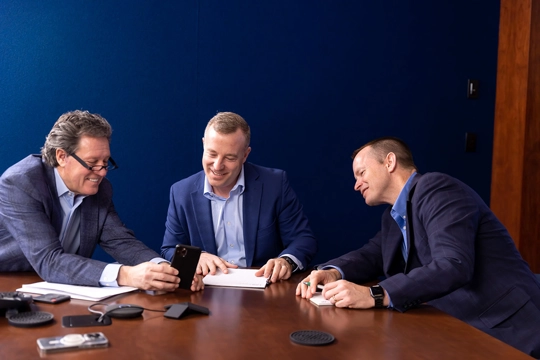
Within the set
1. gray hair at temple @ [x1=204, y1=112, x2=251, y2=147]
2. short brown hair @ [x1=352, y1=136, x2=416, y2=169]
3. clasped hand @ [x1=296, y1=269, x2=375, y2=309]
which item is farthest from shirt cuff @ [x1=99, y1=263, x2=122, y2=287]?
short brown hair @ [x1=352, y1=136, x2=416, y2=169]

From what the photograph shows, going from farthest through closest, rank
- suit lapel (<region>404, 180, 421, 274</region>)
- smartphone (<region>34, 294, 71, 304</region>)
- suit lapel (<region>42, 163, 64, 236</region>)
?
suit lapel (<region>42, 163, 64, 236</region>) < suit lapel (<region>404, 180, 421, 274</region>) < smartphone (<region>34, 294, 71, 304</region>)

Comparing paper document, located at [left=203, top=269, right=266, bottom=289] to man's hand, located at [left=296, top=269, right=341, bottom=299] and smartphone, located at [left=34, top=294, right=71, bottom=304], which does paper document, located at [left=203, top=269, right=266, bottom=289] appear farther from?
smartphone, located at [left=34, top=294, right=71, bottom=304]

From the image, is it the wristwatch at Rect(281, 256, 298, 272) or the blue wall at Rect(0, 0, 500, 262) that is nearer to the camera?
the wristwatch at Rect(281, 256, 298, 272)

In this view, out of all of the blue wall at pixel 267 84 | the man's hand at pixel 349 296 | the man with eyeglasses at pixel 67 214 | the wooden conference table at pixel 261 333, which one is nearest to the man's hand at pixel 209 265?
the man with eyeglasses at pixel 67 214

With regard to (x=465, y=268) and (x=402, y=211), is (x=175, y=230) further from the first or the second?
(x=465, y=268)

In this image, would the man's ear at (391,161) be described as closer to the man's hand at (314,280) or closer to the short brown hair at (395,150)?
the short brown hair at (395,150)

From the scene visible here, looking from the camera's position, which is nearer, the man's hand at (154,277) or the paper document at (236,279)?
the man's hand at (154,277)

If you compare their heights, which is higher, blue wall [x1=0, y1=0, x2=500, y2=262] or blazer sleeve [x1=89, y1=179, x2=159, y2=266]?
blue wall [x1=0, y1=0, x2=500, y2=262]

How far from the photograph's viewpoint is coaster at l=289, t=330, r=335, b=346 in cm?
157

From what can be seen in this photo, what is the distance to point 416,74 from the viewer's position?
409cm

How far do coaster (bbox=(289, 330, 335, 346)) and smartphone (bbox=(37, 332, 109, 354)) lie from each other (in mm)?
486

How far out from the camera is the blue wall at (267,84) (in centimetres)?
356

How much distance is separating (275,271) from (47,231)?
901 millimetres

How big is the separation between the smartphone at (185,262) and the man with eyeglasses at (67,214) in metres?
0.03
